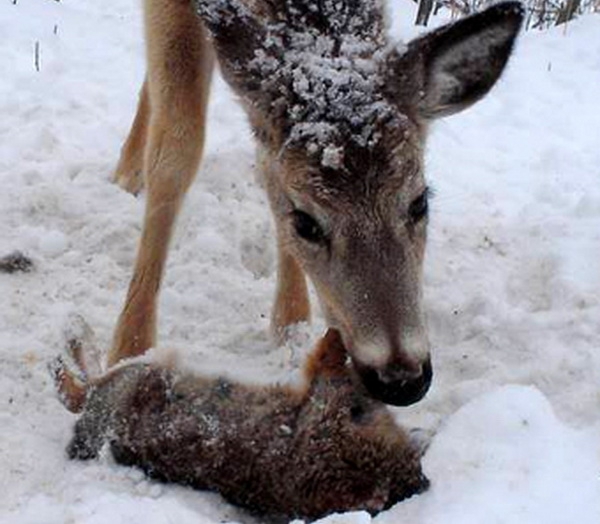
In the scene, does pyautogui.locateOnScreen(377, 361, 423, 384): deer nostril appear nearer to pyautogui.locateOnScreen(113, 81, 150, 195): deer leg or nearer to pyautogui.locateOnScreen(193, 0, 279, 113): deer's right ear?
pyautogui.locateOnScreen(193, 0, 279, 113): deer's right ear

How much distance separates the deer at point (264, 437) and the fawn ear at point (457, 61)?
1039 millimetres

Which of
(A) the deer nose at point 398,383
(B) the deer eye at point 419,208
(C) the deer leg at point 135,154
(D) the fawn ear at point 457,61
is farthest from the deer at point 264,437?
(C) the deer leg at point 135,154

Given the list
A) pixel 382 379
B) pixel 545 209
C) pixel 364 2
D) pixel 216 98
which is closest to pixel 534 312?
pixel 545 209

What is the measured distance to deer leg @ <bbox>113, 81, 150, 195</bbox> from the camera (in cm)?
678

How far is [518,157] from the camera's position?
7445 mm

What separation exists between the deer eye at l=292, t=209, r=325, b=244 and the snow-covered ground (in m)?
0.51

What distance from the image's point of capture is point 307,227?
431 centimetres

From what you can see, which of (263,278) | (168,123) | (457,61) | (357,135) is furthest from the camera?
(263,278)

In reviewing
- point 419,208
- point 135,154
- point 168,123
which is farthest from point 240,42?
point 135,154

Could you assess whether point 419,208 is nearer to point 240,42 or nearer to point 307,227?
point 307,227

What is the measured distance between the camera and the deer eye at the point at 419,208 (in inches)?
166

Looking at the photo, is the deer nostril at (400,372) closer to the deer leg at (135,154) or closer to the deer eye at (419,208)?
the deer eye at (419,208)

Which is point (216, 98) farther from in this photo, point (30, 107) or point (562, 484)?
point (562, 484)

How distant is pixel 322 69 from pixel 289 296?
1583mm
